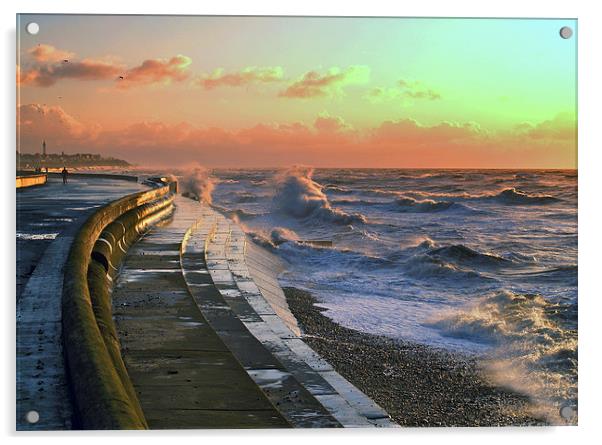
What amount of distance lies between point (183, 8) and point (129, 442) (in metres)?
3.47

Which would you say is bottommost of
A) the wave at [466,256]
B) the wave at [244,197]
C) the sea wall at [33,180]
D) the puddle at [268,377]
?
the puddle at [268,377]

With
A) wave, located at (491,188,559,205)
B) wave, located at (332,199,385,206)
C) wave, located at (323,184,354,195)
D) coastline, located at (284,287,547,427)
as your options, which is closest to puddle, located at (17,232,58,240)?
coastline, located at (284,287,547,427)

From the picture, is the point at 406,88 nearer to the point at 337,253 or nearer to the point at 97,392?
the point at 97,392

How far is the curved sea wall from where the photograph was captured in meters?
4.18

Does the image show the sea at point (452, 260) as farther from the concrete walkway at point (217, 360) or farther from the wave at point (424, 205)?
the concrete walkway at point (217, 360)

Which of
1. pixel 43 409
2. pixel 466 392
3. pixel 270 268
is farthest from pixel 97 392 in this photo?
pixel 270 268

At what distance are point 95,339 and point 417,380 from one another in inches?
134

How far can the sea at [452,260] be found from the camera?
7520 mm

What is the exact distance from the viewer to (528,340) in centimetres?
824

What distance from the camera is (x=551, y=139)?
21.8ft

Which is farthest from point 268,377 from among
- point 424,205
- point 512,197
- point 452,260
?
point 424,205

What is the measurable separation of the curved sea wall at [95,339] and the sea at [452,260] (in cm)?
302

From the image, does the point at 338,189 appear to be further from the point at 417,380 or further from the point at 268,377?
the point at 268,377
